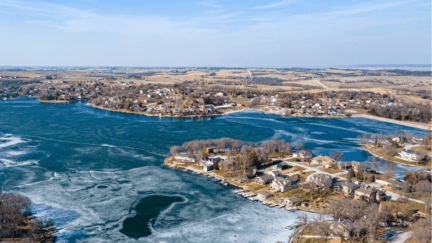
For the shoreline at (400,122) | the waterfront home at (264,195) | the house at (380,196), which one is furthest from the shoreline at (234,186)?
the shoreline at (400,122)

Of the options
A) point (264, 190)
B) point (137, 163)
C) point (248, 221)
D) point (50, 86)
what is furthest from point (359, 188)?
point (50, 86)

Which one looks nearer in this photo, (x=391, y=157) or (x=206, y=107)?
(x=391, y=157)

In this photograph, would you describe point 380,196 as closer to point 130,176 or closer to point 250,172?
point 250,172

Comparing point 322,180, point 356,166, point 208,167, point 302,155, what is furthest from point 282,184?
point 302,155

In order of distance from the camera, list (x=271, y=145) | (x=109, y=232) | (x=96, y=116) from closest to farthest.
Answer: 1. (x=109, y=232)
2. (x=271, y=145)
3. (x=96, y=116)

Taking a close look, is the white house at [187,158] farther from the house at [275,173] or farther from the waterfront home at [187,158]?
the house at [275,173]

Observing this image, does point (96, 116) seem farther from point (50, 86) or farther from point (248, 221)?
point (50, 86)
